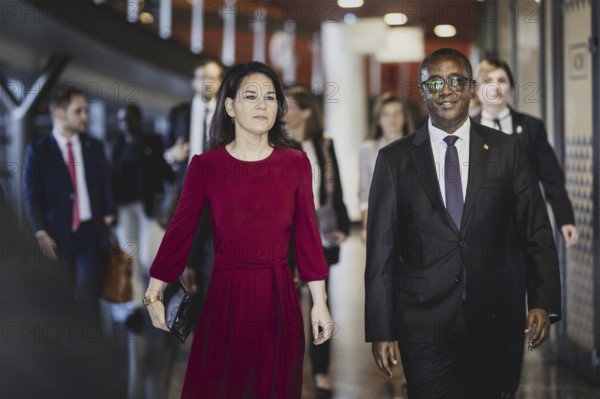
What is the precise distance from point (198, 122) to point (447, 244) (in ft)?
9.70

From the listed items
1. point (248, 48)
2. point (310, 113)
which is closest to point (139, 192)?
point (310, 113)

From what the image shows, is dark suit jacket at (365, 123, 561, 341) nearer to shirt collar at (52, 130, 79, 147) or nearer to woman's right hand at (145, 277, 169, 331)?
woman's right hand at (145, 277, 169, 331)

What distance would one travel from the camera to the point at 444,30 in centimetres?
1519

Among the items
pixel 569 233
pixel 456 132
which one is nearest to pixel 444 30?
pixel 569 233

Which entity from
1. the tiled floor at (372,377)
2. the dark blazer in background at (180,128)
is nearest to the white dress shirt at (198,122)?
the dark blazer in background at (180,128)

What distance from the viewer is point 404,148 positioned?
142 inches

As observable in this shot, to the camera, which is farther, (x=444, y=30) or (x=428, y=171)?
(x=444, y=30)

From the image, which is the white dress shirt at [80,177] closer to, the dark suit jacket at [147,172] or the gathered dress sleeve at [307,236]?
the dark suit jacket at [147,172]

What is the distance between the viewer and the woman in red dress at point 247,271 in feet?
11.3

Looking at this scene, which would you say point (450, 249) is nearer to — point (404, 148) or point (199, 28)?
point (404, 148)

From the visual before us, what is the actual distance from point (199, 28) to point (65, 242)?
11029mm

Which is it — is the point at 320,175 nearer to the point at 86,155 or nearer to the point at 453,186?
the point at 86,155

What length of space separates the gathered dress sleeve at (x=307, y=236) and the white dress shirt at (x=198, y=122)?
251 cm

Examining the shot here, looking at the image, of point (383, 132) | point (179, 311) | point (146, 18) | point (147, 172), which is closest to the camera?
point (179, 311)
